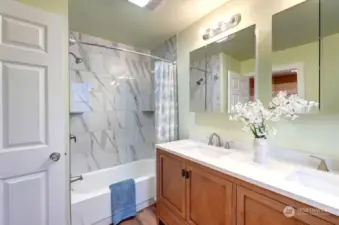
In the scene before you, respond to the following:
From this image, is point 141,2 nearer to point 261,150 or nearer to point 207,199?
point 261,150

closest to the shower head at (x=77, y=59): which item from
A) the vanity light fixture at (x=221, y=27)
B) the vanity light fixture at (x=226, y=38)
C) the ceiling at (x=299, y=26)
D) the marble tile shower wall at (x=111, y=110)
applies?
the marble tile shower wall at (x=111, y=110)

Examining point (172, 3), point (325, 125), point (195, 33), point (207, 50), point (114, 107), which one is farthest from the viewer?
point (114, 107)

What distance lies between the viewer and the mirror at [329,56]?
47.0 inches

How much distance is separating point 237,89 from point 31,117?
1.75 metres

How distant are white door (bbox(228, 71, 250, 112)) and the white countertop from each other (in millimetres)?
487

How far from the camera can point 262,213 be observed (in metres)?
1.01

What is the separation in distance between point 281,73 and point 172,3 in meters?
1.21

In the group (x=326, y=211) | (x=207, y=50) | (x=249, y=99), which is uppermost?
(x=207, y=50)

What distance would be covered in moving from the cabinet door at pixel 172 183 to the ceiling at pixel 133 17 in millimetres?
1525

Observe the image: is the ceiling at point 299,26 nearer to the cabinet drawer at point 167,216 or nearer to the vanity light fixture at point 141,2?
the vanity light fixture at point 141,2

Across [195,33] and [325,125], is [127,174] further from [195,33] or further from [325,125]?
[325,125]

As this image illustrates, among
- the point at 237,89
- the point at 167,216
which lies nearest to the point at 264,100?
the point at 237,89

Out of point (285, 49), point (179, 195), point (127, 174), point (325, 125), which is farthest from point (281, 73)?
point (127, 174)

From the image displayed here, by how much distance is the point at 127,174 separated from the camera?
2934mm
